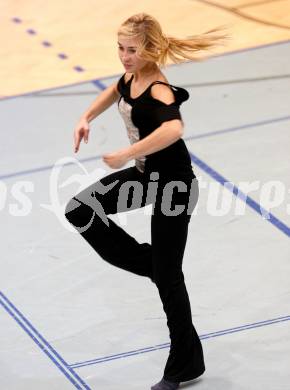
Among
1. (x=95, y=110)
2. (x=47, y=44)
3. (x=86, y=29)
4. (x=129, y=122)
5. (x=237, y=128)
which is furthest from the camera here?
(x=86, y=29)

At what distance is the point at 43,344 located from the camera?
17.3 ft

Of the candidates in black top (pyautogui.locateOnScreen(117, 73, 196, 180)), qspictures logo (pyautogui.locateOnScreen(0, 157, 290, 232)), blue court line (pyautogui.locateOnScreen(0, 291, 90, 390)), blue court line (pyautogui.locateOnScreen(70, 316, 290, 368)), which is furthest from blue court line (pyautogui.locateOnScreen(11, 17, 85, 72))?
black top (pyautogui.locateOnScreen(117, 73, 196, 180))

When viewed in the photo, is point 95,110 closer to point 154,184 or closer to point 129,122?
point 129,122

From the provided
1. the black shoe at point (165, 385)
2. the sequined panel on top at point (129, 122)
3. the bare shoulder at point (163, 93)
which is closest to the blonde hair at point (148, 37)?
the bare shoulder at point (163, 93)

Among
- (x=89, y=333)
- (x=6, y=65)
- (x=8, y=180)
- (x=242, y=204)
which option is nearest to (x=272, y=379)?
(x=89, y=333)

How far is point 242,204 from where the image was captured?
6.68 meters

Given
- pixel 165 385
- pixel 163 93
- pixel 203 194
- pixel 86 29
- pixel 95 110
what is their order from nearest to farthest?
pixel 163 93, pixel 165 385, pixel 95 110, pixel 203 194, pixel 86 29

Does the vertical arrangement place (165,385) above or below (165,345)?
above

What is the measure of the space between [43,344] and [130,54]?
5.35 ft

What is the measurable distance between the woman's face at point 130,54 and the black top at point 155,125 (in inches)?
4.0

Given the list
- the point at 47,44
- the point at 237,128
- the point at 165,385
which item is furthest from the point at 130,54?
the point at 47,44

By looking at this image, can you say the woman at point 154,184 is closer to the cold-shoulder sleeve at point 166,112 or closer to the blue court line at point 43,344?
the cold-shoulder sleeve at point 166,112

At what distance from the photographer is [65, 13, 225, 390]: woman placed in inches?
175

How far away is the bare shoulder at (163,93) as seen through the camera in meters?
4.44
